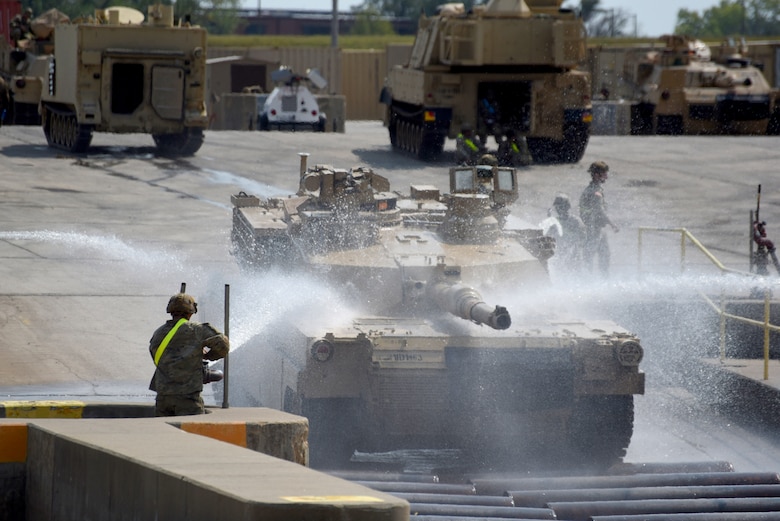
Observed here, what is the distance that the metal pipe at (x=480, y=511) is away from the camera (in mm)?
8961

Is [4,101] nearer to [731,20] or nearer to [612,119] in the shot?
[612,119]

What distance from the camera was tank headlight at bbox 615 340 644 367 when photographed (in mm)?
10375

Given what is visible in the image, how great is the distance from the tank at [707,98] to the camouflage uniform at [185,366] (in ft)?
86.7

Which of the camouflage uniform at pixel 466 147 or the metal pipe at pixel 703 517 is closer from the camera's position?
the metal pipe at pixel 703 517

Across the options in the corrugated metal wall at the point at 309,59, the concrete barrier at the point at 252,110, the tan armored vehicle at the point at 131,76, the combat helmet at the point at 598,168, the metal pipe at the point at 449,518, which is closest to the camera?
the metal pipe at the point at 449,518

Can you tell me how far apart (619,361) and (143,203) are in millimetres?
12403

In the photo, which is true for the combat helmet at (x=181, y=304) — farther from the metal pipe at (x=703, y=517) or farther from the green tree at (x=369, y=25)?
the green tree at (x=369, y=25)

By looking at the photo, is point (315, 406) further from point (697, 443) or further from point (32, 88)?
point (32, 88)

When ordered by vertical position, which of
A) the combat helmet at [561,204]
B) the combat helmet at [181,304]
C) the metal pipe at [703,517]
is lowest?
the metal pipe at [703,517]

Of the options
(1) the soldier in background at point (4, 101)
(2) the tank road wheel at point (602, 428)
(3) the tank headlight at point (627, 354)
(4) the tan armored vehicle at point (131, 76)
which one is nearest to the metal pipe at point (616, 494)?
(2) the tank road wheel at point (602, 428)

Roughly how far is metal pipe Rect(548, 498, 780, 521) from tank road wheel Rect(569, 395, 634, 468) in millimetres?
1132

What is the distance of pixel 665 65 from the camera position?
34.7 meters

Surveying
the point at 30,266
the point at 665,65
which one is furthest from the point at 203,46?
the point at 665,65

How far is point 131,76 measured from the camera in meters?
26.0
